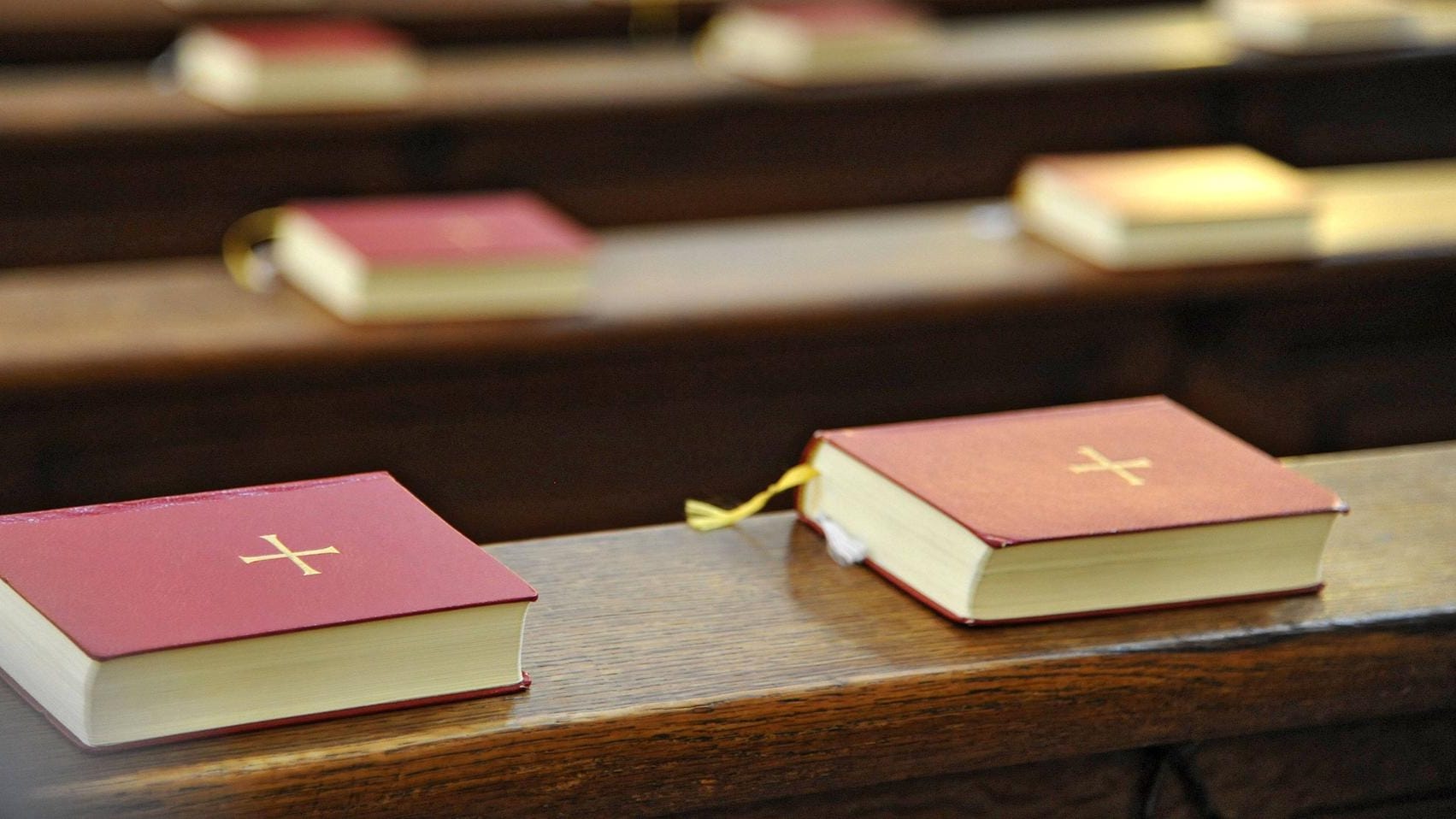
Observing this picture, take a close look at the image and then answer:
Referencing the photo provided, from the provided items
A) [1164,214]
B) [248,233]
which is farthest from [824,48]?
[248,233]

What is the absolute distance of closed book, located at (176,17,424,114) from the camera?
2645mm

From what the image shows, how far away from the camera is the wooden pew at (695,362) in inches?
78.7

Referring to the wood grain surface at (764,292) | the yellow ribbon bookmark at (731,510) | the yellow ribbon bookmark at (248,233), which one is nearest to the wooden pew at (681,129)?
the yellow ribbon bookmark at (248,233)

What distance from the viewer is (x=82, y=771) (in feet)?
2.51

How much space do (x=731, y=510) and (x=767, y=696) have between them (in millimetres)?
243

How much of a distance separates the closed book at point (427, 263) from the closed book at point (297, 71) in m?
A: 0.56

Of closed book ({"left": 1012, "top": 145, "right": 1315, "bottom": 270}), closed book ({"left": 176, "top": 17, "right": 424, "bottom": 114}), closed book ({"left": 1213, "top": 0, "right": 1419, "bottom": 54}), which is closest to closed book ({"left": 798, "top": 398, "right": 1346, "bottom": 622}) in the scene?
closed book ({"left": 1012, "top": 145, "right": 1315, "bottom": 270})

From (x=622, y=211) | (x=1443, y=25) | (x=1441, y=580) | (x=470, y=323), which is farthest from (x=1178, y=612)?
(x=1443, y=25)

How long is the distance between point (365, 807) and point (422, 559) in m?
0.13

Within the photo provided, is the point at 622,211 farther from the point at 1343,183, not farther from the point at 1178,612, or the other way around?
the point at 1178,612

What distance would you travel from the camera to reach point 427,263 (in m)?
1.99

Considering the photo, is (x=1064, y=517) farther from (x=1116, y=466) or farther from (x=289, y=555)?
(x=289, y=555)

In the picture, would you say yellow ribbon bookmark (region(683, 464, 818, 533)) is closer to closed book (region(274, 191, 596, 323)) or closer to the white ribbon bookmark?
the white ribbon bookmark

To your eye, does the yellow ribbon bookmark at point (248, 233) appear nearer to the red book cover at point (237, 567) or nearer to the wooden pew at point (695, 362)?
the wooden pew at point (695, 362)
